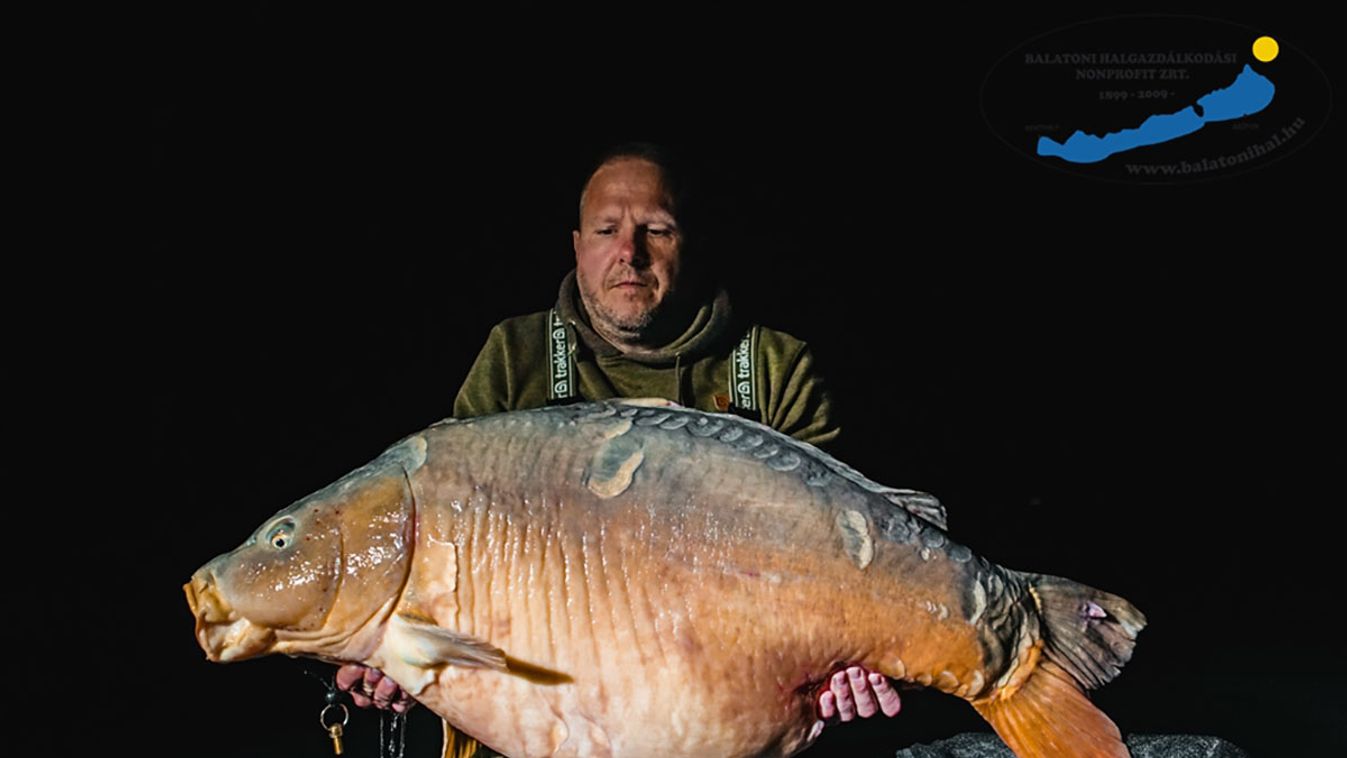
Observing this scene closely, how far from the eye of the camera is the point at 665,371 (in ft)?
9.14

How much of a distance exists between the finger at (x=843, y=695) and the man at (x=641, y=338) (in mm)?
792

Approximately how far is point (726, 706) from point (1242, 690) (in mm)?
2601

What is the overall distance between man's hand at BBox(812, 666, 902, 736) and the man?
779 millimetres

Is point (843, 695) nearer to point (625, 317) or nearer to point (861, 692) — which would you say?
point (861, 692)

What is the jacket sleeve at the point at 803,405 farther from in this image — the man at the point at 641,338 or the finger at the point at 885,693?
the finger at the point at 885,693

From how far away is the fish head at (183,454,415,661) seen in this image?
6.57 ft

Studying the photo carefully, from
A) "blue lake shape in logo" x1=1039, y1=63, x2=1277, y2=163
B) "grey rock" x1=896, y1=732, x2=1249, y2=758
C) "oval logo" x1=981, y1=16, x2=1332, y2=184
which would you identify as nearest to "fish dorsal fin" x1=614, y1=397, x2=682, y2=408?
"grey rock" x1=896, y1=732, x2=1249, y2=758

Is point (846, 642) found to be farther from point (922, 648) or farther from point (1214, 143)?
point (1214, 143)

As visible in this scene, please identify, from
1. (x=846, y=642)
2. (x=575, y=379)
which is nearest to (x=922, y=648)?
(x=846, y=642)

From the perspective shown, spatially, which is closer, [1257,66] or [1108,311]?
[1257,66]

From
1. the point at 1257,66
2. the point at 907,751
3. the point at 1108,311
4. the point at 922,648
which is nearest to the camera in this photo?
the point at 922,648

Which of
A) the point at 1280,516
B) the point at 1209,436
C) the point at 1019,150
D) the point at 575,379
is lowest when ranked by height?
the point at 1280,516

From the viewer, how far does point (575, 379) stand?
9.07ft

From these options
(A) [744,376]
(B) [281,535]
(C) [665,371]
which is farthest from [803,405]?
(B) [281,535]
